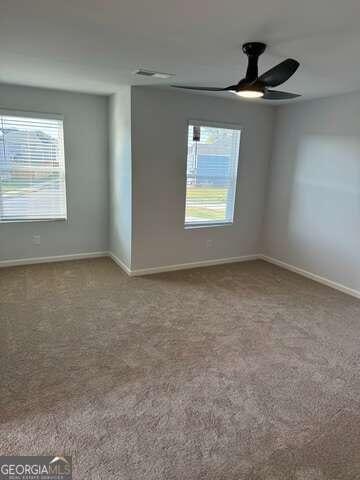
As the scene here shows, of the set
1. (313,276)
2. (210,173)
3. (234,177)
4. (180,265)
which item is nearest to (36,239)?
(180,265)

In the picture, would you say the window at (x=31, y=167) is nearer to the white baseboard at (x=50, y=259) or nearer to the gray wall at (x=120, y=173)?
the white baseboard at (x=50, y=259)

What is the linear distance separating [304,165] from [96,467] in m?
4.21

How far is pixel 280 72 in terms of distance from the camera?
2.16 m

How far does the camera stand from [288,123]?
181 inches

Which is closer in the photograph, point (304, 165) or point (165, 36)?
point (165, 36)

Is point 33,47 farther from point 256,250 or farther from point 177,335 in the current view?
point 256,250

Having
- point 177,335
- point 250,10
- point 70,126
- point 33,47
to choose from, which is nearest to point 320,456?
point 177,335

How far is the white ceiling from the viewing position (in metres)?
1.76

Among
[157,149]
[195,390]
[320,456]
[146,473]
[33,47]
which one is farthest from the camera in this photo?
[157,149]

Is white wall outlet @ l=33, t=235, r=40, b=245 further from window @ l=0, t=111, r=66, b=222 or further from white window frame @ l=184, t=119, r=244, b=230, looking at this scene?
white window frame @ l=184, t=119, r=244, b=230

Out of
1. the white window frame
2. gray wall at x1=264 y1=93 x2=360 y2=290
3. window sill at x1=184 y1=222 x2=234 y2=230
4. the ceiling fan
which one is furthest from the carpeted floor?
the ceiling fan

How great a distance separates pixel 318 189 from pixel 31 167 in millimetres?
3931

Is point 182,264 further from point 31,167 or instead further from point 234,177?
point 31,167

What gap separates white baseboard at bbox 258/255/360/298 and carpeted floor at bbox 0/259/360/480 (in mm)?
160
